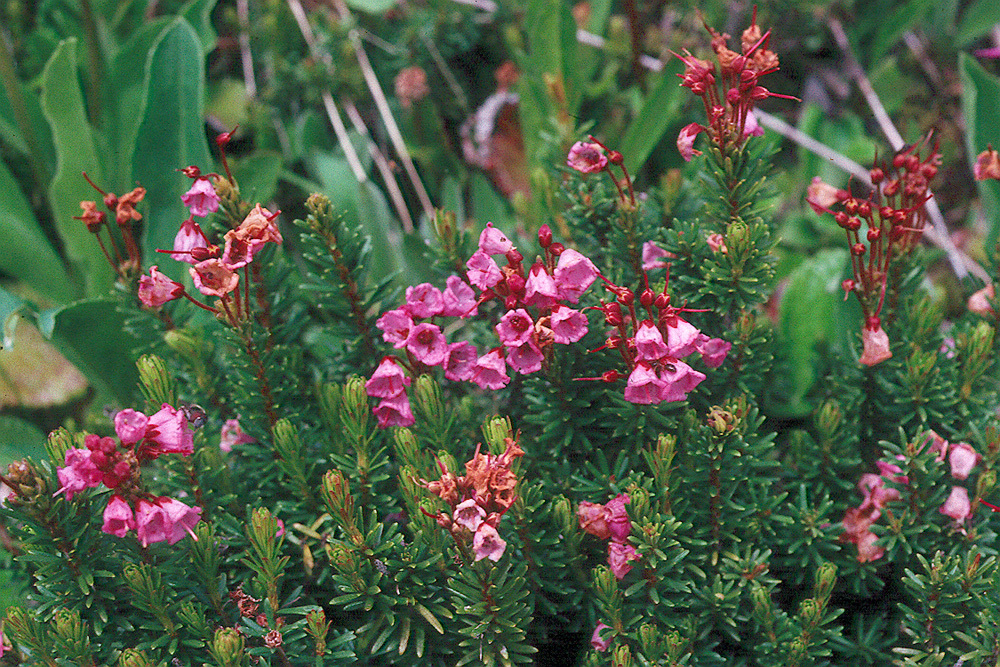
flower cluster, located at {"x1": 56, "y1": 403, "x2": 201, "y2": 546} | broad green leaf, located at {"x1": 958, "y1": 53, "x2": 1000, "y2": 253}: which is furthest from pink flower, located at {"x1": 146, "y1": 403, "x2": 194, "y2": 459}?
broad green leaf, located at {"x1": 958, "y1": 53, "x2": 1000, "y2": 253}

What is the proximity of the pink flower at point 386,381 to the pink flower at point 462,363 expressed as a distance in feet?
0.22

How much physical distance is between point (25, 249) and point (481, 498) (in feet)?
4.86

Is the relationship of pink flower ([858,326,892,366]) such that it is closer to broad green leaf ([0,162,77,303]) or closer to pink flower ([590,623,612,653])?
Result: pink flower ([590,623,612,653])

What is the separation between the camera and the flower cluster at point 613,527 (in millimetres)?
1040

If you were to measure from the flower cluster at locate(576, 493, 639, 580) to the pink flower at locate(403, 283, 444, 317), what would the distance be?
32 centimetres

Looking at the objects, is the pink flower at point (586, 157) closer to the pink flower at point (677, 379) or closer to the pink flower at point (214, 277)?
the pink flower at point (677, 379)

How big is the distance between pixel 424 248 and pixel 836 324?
31.5 inches

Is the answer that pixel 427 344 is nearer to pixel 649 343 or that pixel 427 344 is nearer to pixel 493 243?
pixel 493 243

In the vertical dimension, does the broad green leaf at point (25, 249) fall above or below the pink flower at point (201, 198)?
below

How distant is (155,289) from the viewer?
42.5 inches

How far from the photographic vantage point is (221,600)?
1.04 metres

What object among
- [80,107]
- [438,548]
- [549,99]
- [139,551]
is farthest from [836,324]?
[80,107]

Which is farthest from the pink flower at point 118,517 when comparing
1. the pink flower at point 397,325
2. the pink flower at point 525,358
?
the pink flower at point 525,358

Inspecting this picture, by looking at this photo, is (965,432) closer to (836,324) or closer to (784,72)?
(836,324)
